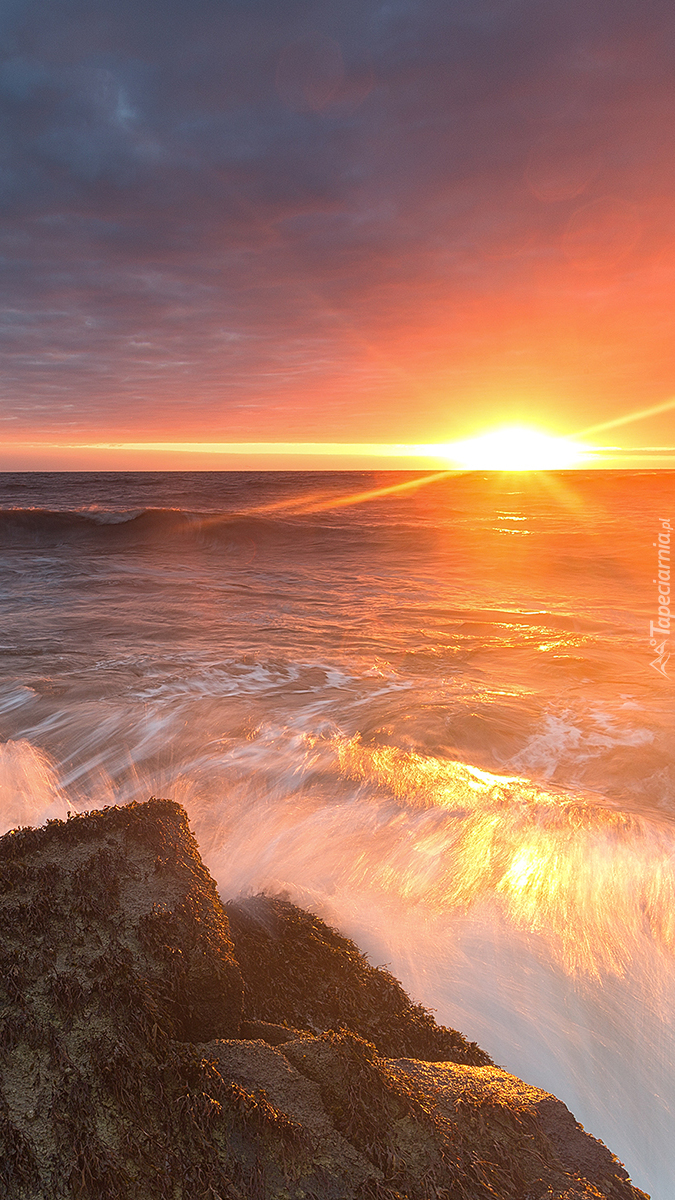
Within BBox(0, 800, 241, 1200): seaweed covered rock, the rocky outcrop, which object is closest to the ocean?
the rocky outcrop

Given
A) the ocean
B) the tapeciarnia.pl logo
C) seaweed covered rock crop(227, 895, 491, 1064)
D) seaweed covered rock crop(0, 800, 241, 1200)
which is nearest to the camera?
seaweed covered rock crop(0, 800, 241, 1200)

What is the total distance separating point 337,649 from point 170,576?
8.62m

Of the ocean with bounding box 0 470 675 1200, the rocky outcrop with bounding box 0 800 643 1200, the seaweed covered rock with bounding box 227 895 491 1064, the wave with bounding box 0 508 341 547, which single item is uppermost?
the wave with bounding box 0 508 341 547

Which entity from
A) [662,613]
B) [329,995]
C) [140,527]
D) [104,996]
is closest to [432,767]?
[329,995]

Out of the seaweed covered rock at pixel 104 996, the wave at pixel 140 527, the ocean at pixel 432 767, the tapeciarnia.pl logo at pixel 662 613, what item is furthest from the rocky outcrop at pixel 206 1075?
the wave at pixel 140 527

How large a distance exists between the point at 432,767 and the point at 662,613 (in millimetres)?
8593

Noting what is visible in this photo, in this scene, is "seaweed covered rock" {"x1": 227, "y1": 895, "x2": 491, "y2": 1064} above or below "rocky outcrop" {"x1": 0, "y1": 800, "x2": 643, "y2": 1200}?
below

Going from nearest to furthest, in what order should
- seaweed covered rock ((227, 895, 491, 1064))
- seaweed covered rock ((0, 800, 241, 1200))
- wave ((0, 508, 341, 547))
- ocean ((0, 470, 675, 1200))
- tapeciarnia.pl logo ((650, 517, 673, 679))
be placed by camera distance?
seaweed covered rock ((0, 800, 241, 1200)), seaweed covered rock ((227, 895, 491, 1064)), ocean ((0, 470, 675, 1200)), tapeciarnia.pl logo ((650, 517, 673, 679)), wave ((0, 508, 341, 547))

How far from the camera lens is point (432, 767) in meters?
5.44

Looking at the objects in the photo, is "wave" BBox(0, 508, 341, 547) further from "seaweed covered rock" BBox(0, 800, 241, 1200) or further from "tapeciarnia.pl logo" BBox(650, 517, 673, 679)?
"seaweed covered rock" BBox(0, 800, 241, 1200)

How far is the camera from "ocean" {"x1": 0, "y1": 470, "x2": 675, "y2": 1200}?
2.79 m

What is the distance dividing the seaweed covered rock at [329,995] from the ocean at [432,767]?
1.70 ft

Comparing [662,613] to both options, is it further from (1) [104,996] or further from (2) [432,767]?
(1) [104,996]

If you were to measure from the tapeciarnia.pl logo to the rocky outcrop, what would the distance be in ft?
24.0
